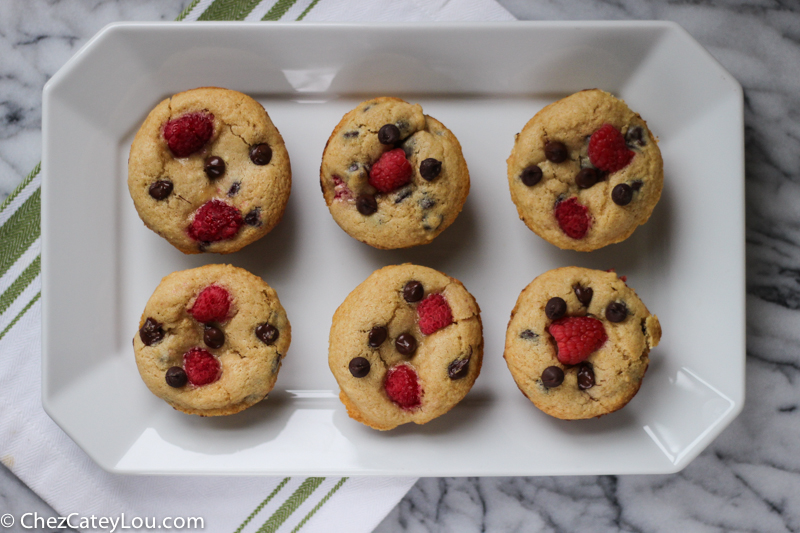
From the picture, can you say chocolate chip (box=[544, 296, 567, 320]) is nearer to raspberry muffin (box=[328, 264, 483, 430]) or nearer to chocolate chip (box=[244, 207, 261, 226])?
raspberry muffin (box=[328, 264, 483, 430])

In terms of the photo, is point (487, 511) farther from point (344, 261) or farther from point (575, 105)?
point (575, 105)

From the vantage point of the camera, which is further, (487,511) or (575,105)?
(487,511)

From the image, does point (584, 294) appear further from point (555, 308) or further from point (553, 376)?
point (553, 376)

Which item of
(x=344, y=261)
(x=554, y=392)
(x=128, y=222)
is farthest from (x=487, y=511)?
(x=128, y=222)

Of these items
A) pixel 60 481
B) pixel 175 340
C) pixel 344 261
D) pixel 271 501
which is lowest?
pixel 271 501

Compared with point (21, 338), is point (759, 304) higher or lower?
lower

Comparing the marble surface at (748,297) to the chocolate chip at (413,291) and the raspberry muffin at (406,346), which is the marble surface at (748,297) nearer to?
the raspberry muffin at (406,346)

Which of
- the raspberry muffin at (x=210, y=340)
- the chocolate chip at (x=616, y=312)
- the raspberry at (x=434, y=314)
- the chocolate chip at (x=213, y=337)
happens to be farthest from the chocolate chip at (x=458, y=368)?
the chocolate chip at (x=213, y=337)

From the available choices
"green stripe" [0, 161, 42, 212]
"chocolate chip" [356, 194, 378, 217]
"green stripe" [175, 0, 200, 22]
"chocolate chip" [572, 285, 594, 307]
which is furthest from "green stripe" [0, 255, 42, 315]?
"chocolate chip" [572, 285, 594, 307]
